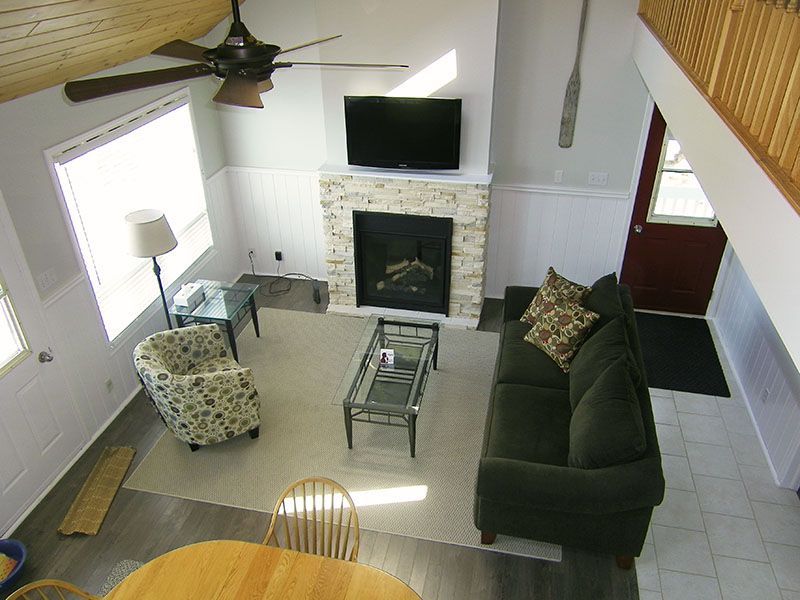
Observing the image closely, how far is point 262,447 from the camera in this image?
476 cm

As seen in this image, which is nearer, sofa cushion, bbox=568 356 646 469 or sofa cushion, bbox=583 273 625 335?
sofa cushion, bbox=568 356 646 469

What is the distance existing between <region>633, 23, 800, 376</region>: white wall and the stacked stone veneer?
2.40m

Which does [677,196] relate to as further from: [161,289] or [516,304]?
[161,289]

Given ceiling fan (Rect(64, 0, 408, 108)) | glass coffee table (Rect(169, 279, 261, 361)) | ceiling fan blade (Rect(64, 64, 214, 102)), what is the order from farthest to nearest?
glass coffee table (Rect(169, 279, 261, 361)) < ceiling fan (Rect(64, 0, 408, 108)) < ceiling fan blade (Rect(64, 64, 214, 102))

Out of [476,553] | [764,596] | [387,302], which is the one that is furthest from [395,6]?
[764,596]

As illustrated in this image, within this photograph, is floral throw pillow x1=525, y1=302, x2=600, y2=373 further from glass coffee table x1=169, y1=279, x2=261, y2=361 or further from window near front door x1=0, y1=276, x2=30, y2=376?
window near front door x1=0, y1=276, x2=30, y2=376

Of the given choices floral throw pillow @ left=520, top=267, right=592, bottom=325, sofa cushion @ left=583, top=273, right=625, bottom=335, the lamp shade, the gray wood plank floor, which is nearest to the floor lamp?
the lamp shade

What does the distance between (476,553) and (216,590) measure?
1804 mm

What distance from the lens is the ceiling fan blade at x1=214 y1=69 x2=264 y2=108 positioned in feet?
8.50

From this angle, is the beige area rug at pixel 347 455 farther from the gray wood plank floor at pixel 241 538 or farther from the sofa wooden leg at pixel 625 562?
the sofa wooden leg at pixel 625 562

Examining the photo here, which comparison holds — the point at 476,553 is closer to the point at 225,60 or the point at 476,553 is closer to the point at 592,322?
the point at 592,322

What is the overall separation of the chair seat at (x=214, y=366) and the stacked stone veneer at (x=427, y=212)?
166cm

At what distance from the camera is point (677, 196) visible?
5805 millimetres

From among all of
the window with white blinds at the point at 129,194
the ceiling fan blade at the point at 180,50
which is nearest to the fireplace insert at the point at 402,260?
the window with white blinds at the point at 129,194
